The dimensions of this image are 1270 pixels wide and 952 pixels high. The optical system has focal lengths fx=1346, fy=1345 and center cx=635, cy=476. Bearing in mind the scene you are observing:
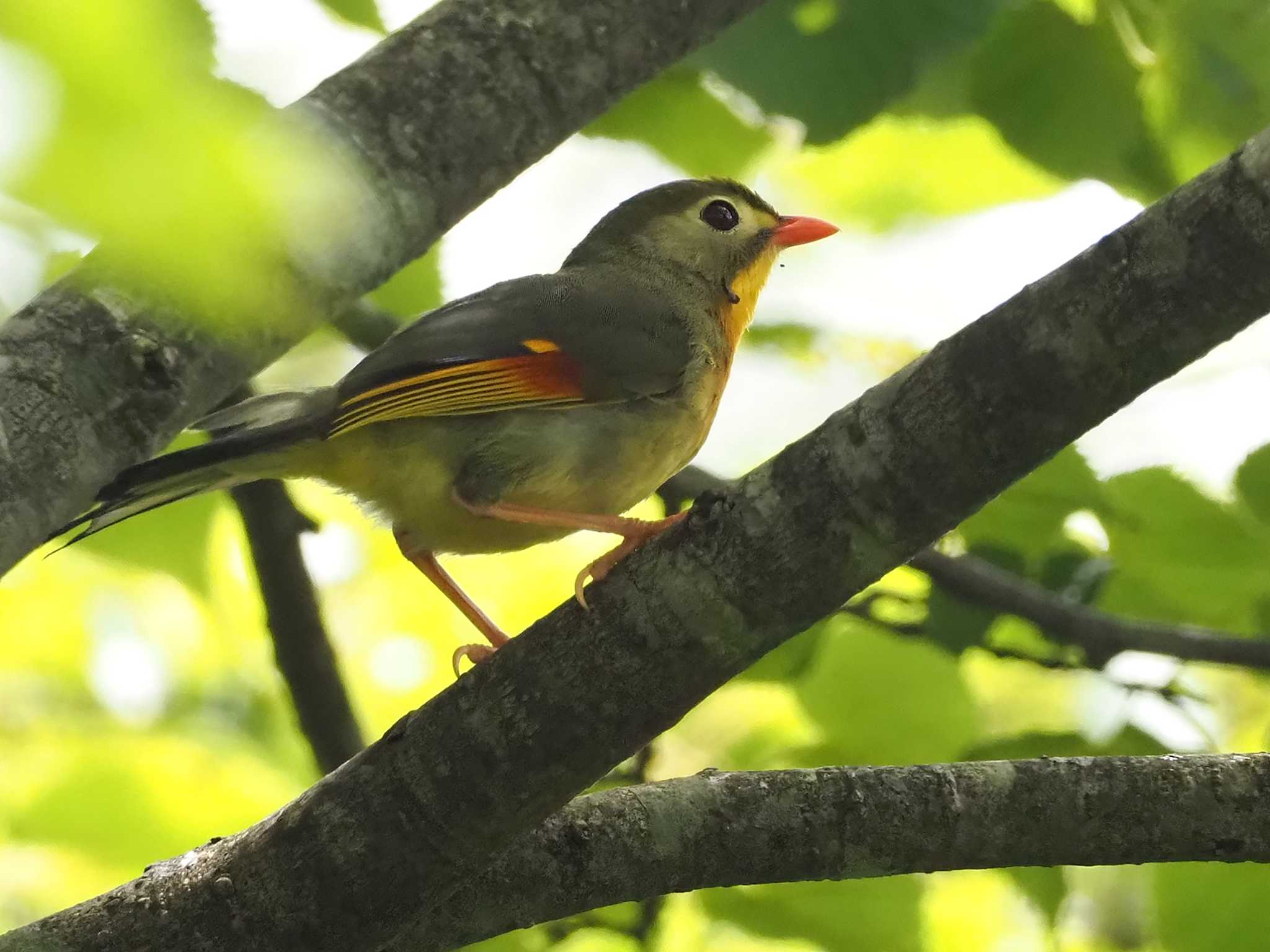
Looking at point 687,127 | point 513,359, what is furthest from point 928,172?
point 513,359

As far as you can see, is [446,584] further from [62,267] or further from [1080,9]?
[1080,9]

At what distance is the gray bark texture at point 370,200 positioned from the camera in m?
2.21

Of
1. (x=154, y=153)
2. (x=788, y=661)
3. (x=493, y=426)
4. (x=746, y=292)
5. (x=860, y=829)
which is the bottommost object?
(x=154, y=153)

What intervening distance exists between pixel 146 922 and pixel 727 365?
7.98 ft

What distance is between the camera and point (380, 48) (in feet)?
9.35

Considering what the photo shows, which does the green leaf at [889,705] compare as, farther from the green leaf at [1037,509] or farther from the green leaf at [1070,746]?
the green leaf at [1037,509]

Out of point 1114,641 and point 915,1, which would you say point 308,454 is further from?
point 1114,641

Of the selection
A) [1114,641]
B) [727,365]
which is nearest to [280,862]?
[1114,641]

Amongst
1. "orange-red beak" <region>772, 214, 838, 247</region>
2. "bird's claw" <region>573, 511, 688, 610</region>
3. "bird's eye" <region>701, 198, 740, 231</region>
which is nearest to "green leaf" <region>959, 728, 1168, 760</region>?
"bird's claw" <region>573, 511, 688, 610</region>

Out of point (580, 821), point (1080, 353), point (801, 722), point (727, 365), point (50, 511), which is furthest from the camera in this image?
point (727, 365)

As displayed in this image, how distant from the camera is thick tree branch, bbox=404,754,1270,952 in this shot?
2.31m

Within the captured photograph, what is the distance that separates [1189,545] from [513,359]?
65.7 inches

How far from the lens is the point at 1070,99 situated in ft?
9.73

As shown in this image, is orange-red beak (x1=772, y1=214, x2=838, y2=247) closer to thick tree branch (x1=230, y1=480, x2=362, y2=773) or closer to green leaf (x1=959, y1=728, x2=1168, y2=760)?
thick tree branch (x1=230, y1=480, x2=362, y2=773)
